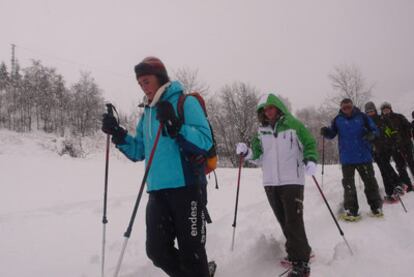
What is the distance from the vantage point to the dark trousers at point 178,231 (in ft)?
8.16

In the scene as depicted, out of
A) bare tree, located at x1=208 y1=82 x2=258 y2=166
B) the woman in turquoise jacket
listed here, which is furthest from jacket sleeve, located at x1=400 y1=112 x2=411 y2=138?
bare tree, located at x1=208 y1=82 x2=258 y2=166

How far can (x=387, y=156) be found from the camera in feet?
23.9

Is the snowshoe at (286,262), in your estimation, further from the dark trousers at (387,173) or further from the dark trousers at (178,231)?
the dark trousers at (387,173)

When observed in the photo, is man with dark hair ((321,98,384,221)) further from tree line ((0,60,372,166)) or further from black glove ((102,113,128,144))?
tree line ((0,60,372,166))

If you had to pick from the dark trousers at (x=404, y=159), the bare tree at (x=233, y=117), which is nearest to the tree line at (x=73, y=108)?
the bare tree at (x=233, y=117)

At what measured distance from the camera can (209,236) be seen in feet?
15.2

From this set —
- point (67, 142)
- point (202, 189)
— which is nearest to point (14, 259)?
point (202, 189)

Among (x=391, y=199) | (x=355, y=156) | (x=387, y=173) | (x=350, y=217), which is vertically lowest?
(x=350, y=217)

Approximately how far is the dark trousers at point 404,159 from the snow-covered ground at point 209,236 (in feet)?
1.92

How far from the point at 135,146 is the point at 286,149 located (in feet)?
5.84

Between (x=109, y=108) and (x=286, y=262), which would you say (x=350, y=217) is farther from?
(x=109, y=108)

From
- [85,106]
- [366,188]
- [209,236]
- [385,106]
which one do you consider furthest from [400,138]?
[85,106]

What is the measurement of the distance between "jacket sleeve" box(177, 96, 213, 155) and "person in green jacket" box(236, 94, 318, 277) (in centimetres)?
151

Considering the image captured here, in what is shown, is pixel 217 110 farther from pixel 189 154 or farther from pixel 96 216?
pixel 189 154
